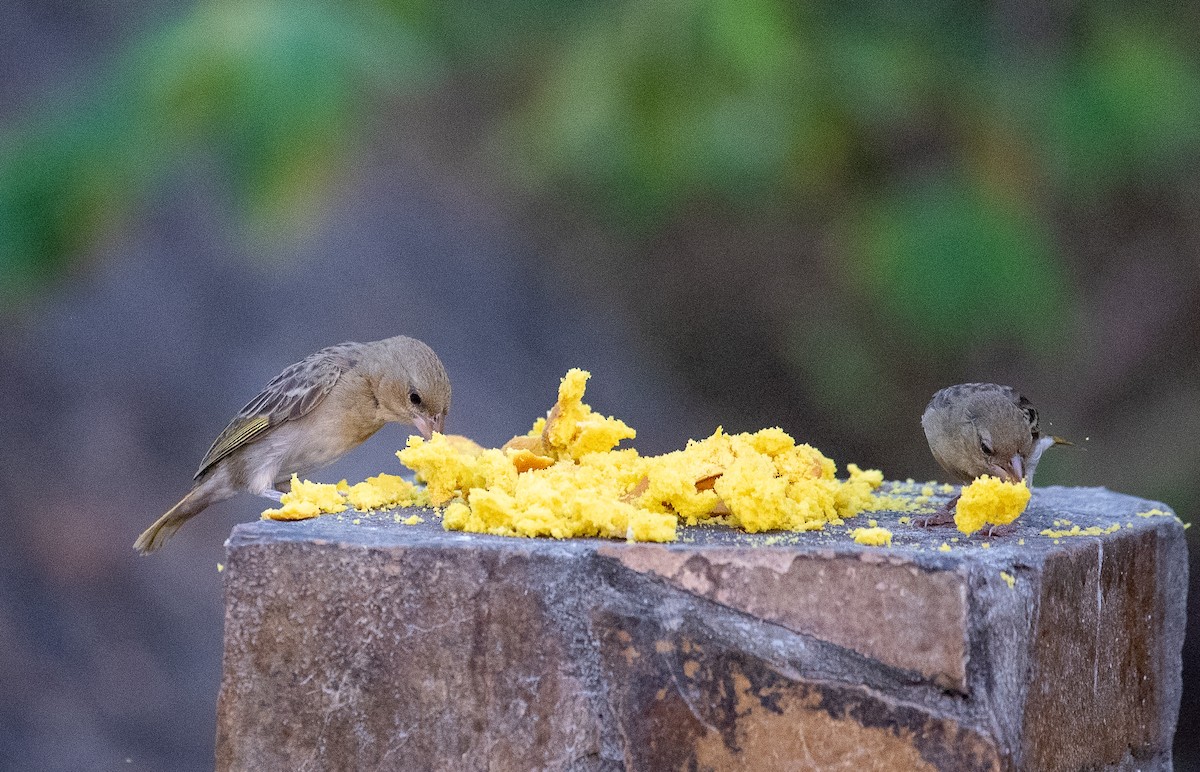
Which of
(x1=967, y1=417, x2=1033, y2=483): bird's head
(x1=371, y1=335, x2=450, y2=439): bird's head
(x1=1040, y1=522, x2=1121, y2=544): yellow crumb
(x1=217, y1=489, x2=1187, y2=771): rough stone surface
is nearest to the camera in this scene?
(x1=217, y1=489, x2=1187, y2=771): rough stone surface

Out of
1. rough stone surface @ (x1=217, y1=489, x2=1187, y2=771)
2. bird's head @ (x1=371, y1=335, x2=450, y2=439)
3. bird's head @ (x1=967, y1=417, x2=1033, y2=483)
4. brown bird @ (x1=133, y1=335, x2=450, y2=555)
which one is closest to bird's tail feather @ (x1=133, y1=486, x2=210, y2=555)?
brown bird @ (x1=133, y1=335, x2=450, y2=555)

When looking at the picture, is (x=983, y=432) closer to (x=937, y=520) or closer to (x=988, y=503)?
(x=937, y=520)

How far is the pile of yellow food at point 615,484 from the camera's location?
2703 millimetres

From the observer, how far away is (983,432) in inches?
138

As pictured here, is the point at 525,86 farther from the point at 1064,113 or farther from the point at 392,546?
the point at 392,546

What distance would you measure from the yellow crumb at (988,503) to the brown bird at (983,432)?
2.42 ft

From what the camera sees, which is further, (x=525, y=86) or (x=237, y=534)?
(x=525, y=86)

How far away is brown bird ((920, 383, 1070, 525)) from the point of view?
3.49m

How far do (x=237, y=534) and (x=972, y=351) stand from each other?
11.2 feet

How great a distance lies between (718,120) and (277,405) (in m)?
1.55

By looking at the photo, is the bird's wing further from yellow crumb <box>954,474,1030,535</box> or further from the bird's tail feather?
yellow crumb <box>954,474,1030,535</box>

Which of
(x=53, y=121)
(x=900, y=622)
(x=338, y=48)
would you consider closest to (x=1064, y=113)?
(x=338, y=48)

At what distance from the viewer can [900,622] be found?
241cm

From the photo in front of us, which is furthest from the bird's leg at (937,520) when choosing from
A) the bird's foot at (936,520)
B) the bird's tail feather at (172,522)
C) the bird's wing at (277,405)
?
the bird's tail feather at (172,522)
